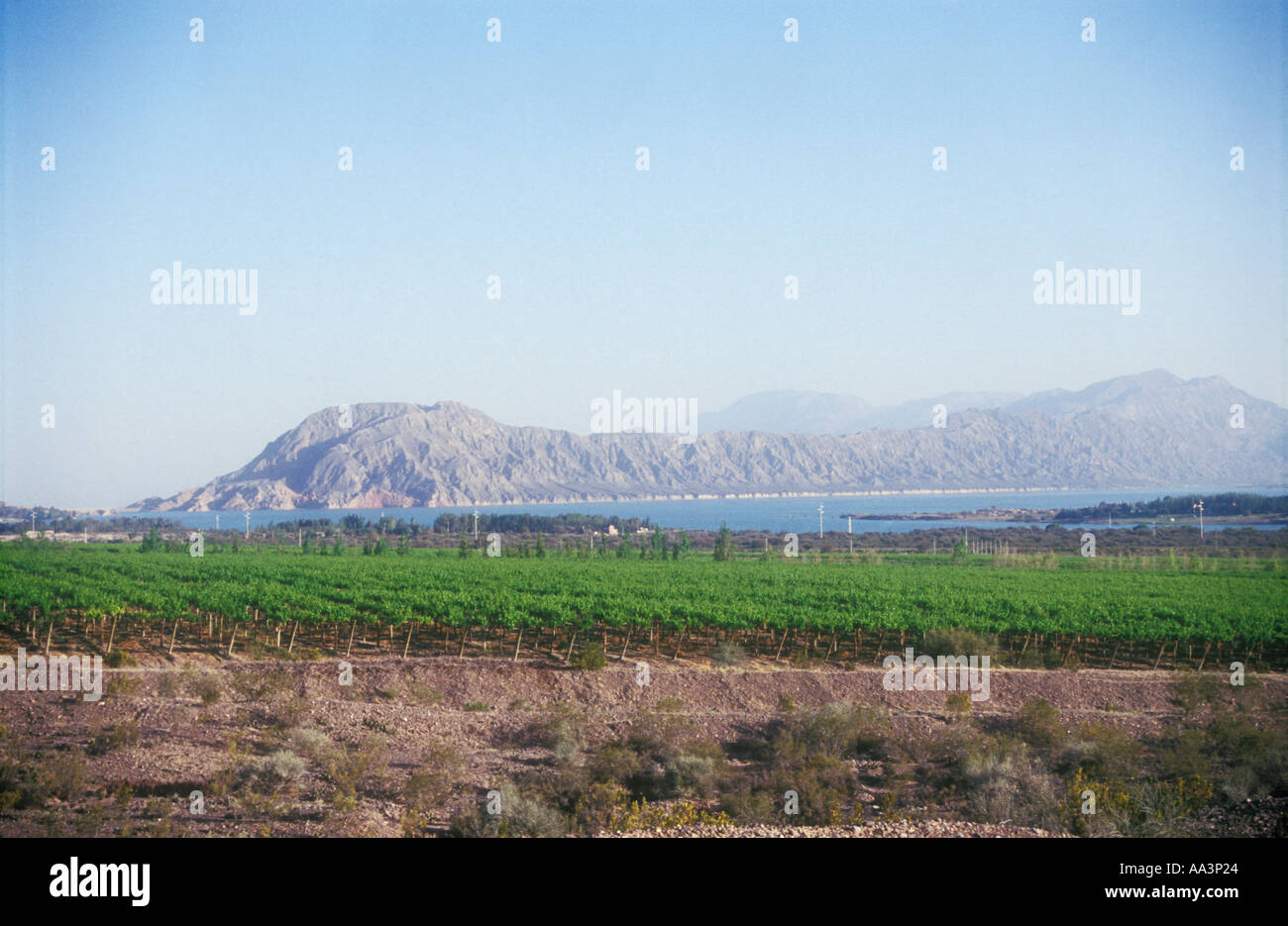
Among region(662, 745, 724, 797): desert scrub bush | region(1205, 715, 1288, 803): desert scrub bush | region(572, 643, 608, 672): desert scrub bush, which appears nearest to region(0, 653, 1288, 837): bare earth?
region(572, 643, 608, 672): desert scrub bush

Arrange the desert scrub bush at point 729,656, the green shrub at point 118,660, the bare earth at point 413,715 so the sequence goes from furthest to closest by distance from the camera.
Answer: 1. the desert scrub bush at point 729,656
2. the green shrub at point 118,660
3. the bare earth at point 413,715

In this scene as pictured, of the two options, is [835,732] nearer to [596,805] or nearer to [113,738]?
[596,805]

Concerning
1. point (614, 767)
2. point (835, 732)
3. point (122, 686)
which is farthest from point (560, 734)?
point (122, 686)

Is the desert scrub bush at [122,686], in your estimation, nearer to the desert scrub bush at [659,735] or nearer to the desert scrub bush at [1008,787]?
the desert scrub bush at [659,735]

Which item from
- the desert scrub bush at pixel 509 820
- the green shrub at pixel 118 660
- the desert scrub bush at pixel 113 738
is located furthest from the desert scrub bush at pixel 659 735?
the green shrub at pixel 118 660
